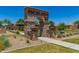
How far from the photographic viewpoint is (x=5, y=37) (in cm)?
252

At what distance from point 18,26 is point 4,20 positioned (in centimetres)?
15

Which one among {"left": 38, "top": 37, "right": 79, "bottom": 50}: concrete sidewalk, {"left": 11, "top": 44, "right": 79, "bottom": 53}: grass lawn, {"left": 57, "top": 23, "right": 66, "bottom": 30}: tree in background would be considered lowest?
{"left": 11, "top": 44, "right": 79, "bottom": 53}: grass lawn

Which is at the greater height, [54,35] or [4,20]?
[4,20]

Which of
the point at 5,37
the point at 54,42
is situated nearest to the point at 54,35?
the point at 54,42

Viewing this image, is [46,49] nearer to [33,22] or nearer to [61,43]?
[61,43]

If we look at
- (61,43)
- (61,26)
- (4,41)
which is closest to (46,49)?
(61,43)

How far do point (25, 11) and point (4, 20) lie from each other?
222 mm

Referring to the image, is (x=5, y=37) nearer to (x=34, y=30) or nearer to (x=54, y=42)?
(x=34, y=30)

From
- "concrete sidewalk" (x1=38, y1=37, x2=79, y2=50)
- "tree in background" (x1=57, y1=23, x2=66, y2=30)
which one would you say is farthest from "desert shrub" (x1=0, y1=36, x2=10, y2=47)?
"tree in background" (x1=57, y1=23, x2=66, y2=30)

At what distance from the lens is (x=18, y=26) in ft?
8.27

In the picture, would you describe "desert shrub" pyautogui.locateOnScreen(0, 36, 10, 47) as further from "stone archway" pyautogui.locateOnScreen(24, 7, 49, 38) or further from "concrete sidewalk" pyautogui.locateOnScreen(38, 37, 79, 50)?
"concrete sidewalk" pyautogui.locateOnScreen(38, 37, 79, 50)
